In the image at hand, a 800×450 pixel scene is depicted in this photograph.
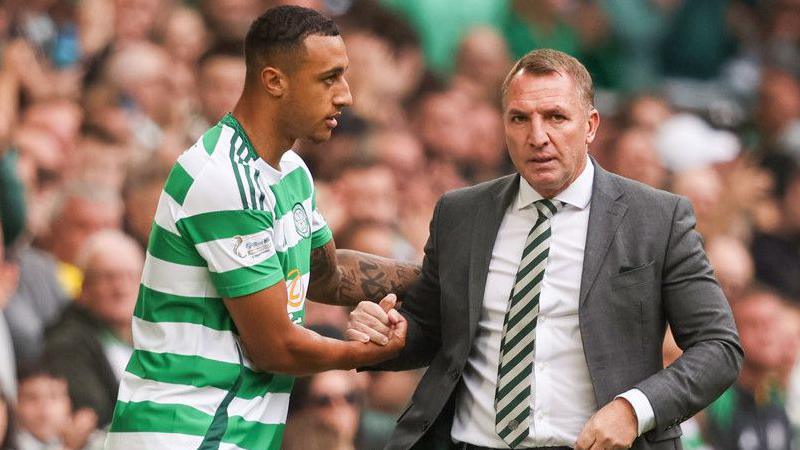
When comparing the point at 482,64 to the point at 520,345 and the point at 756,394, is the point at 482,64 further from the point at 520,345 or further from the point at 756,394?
the point at 520,345

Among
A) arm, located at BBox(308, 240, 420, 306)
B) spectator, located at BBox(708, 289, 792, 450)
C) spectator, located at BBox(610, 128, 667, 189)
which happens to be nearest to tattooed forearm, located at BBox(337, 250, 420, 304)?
arm, located at BBox(308, 240, 420, 306)

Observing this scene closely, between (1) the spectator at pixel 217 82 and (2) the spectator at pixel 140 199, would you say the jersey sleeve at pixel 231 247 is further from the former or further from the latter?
(1) the spectator at pixel 217 82

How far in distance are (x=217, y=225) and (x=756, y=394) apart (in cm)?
409

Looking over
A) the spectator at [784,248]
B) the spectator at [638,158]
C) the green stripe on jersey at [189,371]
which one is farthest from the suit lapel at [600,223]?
the spectator at [784,248]

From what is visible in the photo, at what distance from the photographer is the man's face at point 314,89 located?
2.95m

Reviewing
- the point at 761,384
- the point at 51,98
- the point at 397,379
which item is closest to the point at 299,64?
the point at 51,98

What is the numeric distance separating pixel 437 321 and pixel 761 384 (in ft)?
11.0

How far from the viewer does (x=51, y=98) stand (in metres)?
4.76

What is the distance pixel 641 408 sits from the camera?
2.80 metres

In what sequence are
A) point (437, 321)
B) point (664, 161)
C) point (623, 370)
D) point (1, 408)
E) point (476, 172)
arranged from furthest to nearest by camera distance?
1. point (664, 161)
2. point (476, 172)
3. point (1, 408)
4. point (437, 321)
5. point (623, 370)

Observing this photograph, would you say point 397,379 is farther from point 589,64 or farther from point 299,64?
point 299,64

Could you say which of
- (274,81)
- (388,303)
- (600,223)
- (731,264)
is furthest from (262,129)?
(731,264)

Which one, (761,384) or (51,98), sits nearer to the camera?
(51,98)

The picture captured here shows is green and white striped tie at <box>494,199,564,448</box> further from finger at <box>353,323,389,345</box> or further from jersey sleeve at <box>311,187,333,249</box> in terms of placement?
jersey sleeve at <box>311,187,333,249</box>
